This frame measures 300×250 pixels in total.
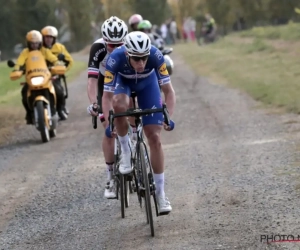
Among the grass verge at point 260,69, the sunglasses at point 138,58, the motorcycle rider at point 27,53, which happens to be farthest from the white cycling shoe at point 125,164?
Answer: the grass verge at point 260,69

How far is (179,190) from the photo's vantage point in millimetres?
9664

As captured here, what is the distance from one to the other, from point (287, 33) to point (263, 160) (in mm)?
25873

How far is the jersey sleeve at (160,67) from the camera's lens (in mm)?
8031

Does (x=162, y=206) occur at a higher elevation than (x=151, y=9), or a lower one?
higher

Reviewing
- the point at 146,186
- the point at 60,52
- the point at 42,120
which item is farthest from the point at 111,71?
the point at 60,52

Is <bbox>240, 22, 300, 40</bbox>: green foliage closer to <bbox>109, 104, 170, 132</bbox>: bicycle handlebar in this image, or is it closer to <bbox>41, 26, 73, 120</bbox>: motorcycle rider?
<bbox>41, 26, 73, 120</bbox>: motorcycle rider

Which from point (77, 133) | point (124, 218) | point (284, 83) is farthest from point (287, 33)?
point (124, 218)

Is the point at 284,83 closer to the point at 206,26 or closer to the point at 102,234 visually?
the point at 102,234

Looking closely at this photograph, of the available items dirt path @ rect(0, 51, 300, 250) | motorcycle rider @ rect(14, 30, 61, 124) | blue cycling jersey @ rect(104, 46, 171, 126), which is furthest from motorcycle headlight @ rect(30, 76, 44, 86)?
blue cycling jersey @ rect(104, 46, 171, 126)

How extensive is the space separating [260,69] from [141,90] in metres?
17.2

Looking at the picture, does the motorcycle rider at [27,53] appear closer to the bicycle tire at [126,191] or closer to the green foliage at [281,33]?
the bicycle tire at [126,191]

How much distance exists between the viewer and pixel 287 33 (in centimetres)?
3616

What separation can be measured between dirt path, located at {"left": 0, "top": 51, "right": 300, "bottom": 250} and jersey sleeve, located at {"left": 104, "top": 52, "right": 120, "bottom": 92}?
1.37m

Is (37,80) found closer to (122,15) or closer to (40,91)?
(40,91)
